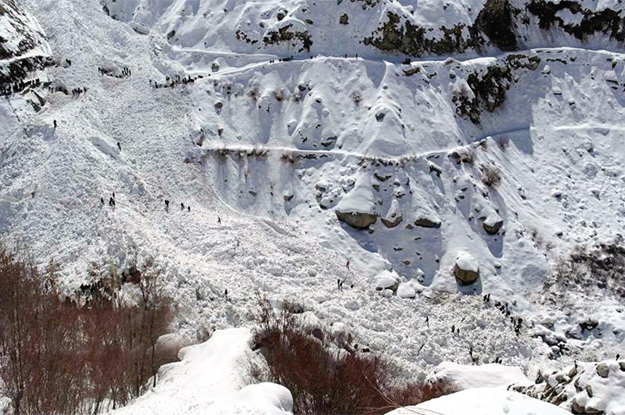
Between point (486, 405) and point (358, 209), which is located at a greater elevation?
point (358, 209)

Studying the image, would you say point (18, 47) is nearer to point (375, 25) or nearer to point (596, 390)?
point (375, 25)

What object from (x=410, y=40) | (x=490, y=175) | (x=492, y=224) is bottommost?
(x=492, y=224)

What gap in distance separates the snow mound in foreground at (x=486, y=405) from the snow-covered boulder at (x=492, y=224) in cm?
2679

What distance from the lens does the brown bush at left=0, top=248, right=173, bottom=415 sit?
14.7 metres

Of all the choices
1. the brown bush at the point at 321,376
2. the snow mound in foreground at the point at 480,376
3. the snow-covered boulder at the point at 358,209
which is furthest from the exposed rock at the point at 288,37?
the snow mound in foreground at the point at 480,376

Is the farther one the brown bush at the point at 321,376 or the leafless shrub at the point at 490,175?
the leafless shrub at the point at 490,175

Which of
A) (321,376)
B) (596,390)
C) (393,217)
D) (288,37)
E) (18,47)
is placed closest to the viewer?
(596,390)

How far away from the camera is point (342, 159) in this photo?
3675 centimetres

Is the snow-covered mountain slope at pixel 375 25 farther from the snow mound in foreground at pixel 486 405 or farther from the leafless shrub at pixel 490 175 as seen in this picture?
the snow mound in foreground at pixel 486 405

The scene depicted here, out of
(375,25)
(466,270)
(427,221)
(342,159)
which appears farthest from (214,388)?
(375,25)

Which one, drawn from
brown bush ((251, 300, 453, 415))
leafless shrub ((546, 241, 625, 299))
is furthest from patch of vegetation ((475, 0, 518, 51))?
brown bush ((251, 300, 453, 415))

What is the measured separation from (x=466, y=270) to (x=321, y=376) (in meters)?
18.6

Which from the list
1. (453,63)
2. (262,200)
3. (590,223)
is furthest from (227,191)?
(590,223)

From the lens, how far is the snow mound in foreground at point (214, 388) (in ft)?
38.1
